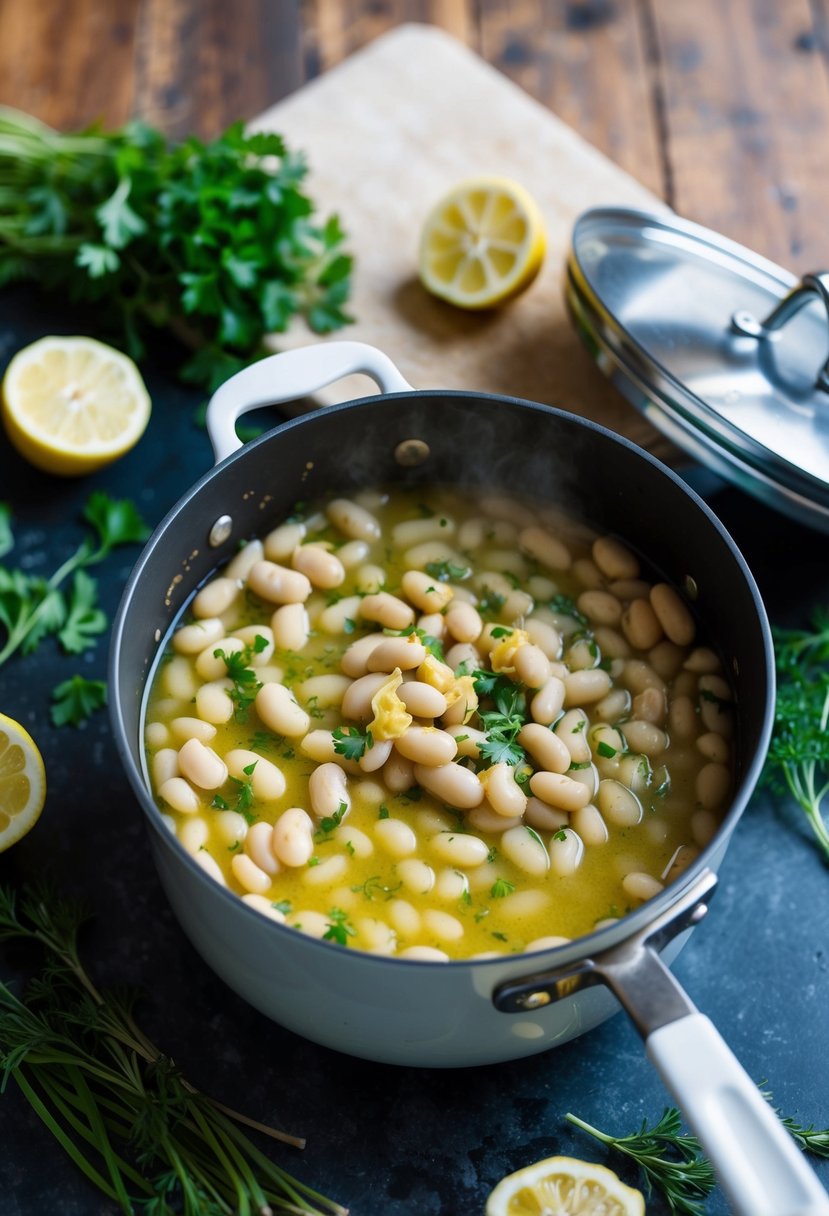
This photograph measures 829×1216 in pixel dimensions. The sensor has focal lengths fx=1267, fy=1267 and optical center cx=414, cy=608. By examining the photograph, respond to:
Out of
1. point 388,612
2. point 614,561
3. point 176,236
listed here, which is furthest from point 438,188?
point 388,612

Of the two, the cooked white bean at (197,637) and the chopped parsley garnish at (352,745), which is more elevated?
the chopped parsley garnish at (352,745)

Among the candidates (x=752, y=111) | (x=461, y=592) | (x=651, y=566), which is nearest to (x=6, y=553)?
(x=461, y=592)

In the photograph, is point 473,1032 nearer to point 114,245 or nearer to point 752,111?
point 114,245

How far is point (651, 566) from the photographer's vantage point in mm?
2146

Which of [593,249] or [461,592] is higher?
[593,249]

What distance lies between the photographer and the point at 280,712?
189 centimetres

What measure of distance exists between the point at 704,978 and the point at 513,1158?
1.33 ft

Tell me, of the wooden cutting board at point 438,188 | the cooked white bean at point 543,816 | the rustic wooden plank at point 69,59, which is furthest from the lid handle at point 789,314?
the rustic wooden plank at point 69,59

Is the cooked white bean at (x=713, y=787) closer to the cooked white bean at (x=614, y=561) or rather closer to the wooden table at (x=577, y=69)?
the cooked white bean at (x=614, y=561)

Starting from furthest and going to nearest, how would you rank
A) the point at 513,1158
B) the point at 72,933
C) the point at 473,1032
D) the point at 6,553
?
the point at 6,553
the point at 72,933
the point at 513,1158
the point at 473,1032

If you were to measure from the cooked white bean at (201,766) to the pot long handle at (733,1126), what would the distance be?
0.72 meters

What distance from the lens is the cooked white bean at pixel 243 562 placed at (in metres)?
2.09

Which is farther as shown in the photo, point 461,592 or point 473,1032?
point 461,592

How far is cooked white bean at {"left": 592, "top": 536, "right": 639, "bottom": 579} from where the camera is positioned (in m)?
2.10
